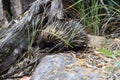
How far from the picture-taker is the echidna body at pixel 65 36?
2277mm

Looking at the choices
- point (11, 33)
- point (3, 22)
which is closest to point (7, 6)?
point (3, 22)

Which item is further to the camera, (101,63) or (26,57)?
(26,57)

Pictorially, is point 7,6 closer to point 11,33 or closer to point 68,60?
point 11,33

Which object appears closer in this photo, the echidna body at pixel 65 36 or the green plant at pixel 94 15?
the echidna body at pixel 65 36

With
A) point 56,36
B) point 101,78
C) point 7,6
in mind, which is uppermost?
point 7,6

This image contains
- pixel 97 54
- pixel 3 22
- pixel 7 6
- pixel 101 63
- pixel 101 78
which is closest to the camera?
pixel 101 78

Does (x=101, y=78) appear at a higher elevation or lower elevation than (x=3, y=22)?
lower

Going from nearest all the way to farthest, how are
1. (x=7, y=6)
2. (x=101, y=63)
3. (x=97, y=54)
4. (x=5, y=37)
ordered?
1. (x=101, y=63)
2. (x=97, y=54)
3. (x=5, y=37)
4. (x=7, y=6)

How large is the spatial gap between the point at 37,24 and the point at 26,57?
29 centimetres

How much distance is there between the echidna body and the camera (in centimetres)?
228

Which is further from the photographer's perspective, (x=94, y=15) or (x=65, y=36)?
(x=94, y=15)

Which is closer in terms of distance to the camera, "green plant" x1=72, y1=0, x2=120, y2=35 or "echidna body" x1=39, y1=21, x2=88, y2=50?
"echidna body" x1=39, y1=21, x2=88, y2=50

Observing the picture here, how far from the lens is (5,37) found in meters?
2.39

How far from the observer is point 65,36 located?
2283mm
